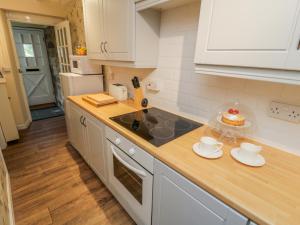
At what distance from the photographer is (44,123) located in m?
3.26

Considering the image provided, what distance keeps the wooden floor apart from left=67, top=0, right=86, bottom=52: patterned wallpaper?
5.76 feet

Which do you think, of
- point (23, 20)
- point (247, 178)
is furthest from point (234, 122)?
point (23, 20)

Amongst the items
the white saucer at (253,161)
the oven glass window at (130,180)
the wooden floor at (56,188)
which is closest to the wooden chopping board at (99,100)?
the oven glass window at (130,180)

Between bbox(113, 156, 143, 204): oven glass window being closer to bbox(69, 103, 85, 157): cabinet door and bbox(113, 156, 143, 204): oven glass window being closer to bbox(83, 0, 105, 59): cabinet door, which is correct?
bbox(69, 103, 85, 157): cabinet door

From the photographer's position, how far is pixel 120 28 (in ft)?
4.43

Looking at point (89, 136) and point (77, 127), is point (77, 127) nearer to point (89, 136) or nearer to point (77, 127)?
point (77, 127)

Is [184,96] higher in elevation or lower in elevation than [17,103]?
higher

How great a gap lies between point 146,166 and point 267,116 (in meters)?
0.81

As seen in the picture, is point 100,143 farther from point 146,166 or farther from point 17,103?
point 17,103

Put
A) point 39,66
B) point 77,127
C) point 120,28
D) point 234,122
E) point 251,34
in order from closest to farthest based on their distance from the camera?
point 251,34 → point 234,122 → point 120,28 → point 77,127 → point 39,66

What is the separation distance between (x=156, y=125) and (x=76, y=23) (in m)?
2.53

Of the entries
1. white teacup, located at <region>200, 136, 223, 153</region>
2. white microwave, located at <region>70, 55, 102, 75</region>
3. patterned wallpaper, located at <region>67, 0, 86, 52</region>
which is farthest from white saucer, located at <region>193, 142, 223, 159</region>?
patterned wallpaper, located at <region>67, 0, 86, 52</region>

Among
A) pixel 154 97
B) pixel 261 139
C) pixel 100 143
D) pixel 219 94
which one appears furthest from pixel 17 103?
pixel 261 139

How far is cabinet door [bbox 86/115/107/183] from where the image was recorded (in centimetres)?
149
